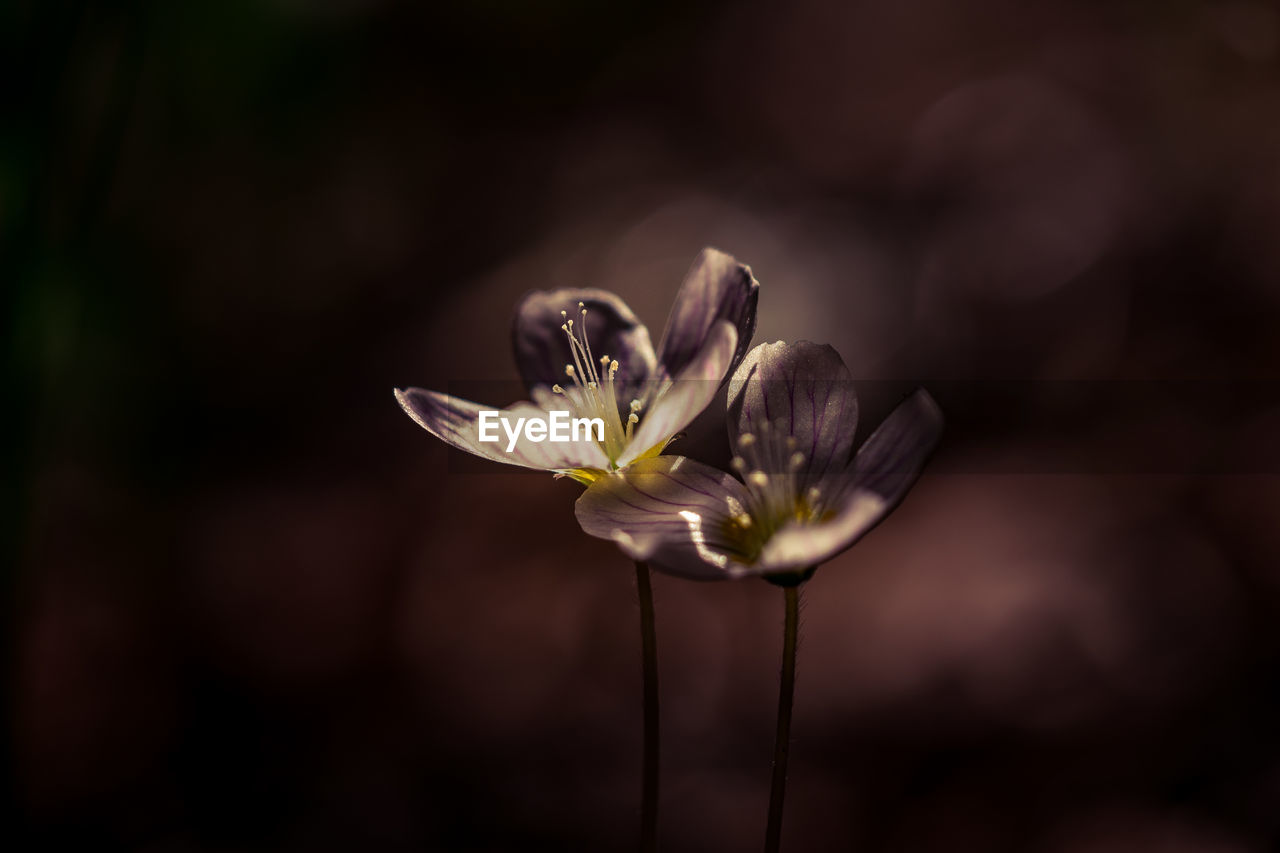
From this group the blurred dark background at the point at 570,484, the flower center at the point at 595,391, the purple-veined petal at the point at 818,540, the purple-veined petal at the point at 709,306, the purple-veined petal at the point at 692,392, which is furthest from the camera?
the blurred dark background at the point at 570,484

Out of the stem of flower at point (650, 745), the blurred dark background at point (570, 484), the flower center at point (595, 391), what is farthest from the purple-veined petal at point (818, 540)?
the blurred dark background at point (570, 484)

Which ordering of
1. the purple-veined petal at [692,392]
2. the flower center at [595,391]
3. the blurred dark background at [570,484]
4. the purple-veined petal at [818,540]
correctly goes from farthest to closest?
the blurred dark background at [570,484], the flower center at [595,391], the purple-veined petal at [692,392], the purple-veined petal at [818,540]

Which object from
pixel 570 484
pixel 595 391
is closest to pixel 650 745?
pixel 595 391

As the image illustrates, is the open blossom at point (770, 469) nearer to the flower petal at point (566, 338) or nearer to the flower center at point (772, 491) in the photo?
the flower center at point (772, 491)

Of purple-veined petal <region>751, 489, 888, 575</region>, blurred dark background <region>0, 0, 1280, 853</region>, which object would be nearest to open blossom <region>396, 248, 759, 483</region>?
purple-veined petal <region>751, 489, 888, 575</region>

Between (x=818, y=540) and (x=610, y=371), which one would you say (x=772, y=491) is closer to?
(x=818, y=540)

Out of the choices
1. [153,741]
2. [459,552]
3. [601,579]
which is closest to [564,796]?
[601,579]

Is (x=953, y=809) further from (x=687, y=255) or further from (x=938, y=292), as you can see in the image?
(x=687, y=255)
